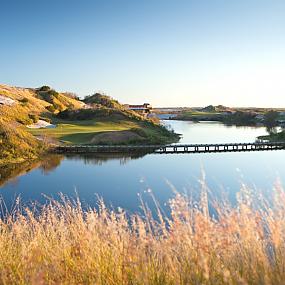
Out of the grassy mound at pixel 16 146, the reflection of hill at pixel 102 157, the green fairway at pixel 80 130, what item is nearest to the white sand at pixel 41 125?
the green fairway at pixel 80 130

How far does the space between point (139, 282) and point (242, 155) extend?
4112 cm

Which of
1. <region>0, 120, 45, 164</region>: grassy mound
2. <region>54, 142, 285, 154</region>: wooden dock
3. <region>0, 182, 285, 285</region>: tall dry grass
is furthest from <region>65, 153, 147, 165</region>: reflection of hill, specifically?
<region>0, 182, 285, 285</region>: tall dry grass

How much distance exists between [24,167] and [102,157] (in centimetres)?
922

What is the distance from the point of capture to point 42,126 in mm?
61562

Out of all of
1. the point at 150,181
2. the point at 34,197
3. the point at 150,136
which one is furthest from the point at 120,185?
the point at 150,136

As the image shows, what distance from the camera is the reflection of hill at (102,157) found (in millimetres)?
39156

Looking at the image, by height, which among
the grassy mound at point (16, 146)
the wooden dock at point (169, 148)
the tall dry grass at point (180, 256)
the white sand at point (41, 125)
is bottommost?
the wooden dock at point (169, 148)

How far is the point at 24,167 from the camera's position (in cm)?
3544

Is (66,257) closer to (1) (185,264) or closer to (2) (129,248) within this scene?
(2) (129,248)

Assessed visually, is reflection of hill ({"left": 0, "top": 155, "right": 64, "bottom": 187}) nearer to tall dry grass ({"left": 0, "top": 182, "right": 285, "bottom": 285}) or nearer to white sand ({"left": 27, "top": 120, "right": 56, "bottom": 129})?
white sand ({"left": 27, "top": 120, "right": 56, "bottom": 129})

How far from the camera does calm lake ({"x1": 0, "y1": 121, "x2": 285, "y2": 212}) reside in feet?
76.9

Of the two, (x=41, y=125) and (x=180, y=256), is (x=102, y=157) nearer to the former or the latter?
(x=41, y=125)

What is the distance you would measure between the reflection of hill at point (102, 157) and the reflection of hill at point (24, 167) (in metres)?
2.07

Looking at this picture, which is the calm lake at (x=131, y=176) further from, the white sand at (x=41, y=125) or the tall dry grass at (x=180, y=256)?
the white sand at (x=41, y=125)
